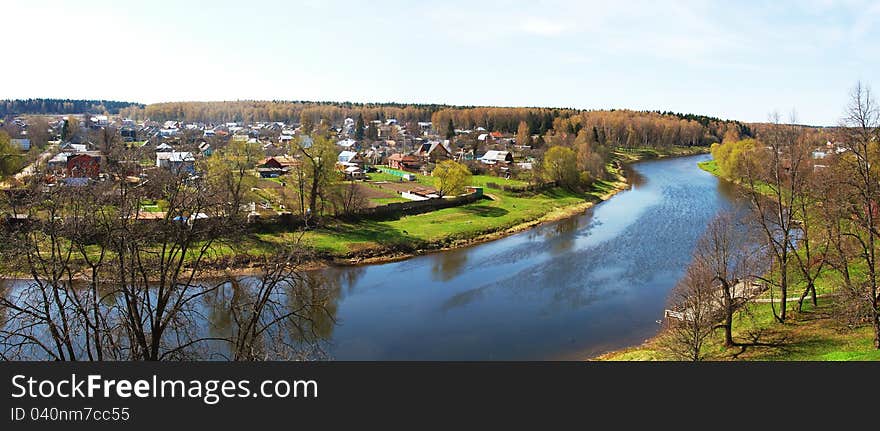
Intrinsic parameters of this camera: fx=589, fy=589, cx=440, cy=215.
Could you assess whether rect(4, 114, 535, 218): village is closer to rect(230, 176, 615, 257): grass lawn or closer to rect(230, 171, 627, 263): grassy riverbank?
rect(230, 176, 615, 257): grass lawn

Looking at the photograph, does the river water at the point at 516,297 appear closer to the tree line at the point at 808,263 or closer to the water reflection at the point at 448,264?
the water reflection at the point at 448,264

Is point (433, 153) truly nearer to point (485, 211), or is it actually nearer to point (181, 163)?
point (485, 211)

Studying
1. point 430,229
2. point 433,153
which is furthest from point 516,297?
point 433,153

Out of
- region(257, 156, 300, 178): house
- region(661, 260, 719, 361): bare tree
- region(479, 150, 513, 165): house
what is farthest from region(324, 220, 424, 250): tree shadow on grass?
region(479, 150, 513, 165): house

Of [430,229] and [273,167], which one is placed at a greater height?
[273,167]

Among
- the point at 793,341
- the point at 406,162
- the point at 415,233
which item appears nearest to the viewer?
the point at 793,341
